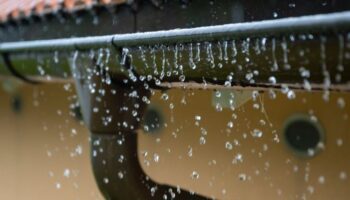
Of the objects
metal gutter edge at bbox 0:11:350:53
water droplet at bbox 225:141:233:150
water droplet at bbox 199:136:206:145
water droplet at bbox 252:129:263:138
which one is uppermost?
metal gutter edge at bbox 0:11:350:53

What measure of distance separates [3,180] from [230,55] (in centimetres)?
496

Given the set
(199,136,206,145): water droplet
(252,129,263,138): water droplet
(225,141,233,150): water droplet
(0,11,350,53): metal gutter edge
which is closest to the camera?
(0,11,350,53): metal gutter edge

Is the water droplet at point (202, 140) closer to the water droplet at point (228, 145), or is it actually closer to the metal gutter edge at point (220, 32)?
the water droplet at point (228, 145)

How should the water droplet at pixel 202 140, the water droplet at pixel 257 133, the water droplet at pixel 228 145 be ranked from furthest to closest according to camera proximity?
the water droplet at pixel 202 140, the water droplet at pixel 228 145, the water droplet at pixel 257 133

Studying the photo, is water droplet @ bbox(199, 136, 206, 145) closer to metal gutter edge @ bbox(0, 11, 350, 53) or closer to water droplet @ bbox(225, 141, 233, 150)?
water droplet @ bbox(225, 141, 233, 150)

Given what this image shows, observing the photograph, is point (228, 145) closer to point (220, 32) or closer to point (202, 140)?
point (202, 140)

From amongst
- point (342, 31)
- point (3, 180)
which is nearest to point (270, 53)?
point (342, 31)

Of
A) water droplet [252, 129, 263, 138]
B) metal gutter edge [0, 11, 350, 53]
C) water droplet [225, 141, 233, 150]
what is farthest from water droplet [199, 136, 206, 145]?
metal gutter edge [0, 11, 350, 53]

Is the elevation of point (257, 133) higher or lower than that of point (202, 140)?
higher

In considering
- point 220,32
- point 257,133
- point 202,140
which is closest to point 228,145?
point 202,140

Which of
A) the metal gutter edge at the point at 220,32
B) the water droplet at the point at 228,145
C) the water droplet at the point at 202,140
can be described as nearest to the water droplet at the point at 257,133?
the water droplet at the point at 228,145

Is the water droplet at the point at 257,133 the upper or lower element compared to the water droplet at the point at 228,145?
upper

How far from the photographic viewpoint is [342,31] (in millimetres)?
1890

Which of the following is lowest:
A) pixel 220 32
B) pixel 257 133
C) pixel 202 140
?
pixel 202 140
